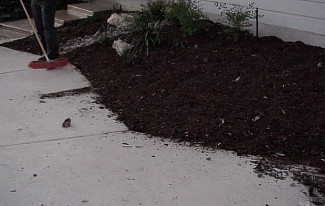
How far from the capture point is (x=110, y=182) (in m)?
4.34

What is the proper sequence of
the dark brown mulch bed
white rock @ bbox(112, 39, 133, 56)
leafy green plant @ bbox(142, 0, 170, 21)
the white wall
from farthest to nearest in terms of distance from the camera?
leafy green plant @ bbox(142, 0, 170, 21) < white rock @ bbox(112, 39, 133, 56) < the white wall < the dark brown mulch bed

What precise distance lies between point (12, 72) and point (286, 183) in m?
4.34

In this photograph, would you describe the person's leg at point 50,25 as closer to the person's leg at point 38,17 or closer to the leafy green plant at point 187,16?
the person's leg at point 38,17

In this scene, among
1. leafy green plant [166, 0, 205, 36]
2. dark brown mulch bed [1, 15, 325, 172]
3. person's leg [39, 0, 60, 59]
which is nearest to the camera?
dark brown mulch bed [1, 15, 325, 172]

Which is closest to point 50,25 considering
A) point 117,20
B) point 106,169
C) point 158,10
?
point 117,20

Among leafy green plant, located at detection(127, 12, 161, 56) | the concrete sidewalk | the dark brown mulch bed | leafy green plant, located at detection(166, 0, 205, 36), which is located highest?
leafy green plant, located at detection(166, 0, 205, 36)

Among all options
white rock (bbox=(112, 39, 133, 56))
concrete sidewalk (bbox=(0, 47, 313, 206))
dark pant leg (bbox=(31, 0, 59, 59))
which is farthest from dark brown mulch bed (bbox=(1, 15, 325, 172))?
dark pant leg (bbox=(31, 0, 59, 59))

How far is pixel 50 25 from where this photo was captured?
7219 mm

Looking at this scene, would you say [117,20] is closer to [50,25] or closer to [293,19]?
[50,25]

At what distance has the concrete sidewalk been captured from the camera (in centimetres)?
408

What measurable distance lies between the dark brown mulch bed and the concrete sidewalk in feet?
0.82

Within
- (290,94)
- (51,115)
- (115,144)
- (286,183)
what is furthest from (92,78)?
(286,183)

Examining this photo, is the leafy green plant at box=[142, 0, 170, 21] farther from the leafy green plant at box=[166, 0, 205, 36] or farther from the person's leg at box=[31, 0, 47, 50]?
the person's leg at box=[31, 0, 47, 50]

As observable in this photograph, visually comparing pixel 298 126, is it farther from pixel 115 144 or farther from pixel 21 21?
pixel 21 21
